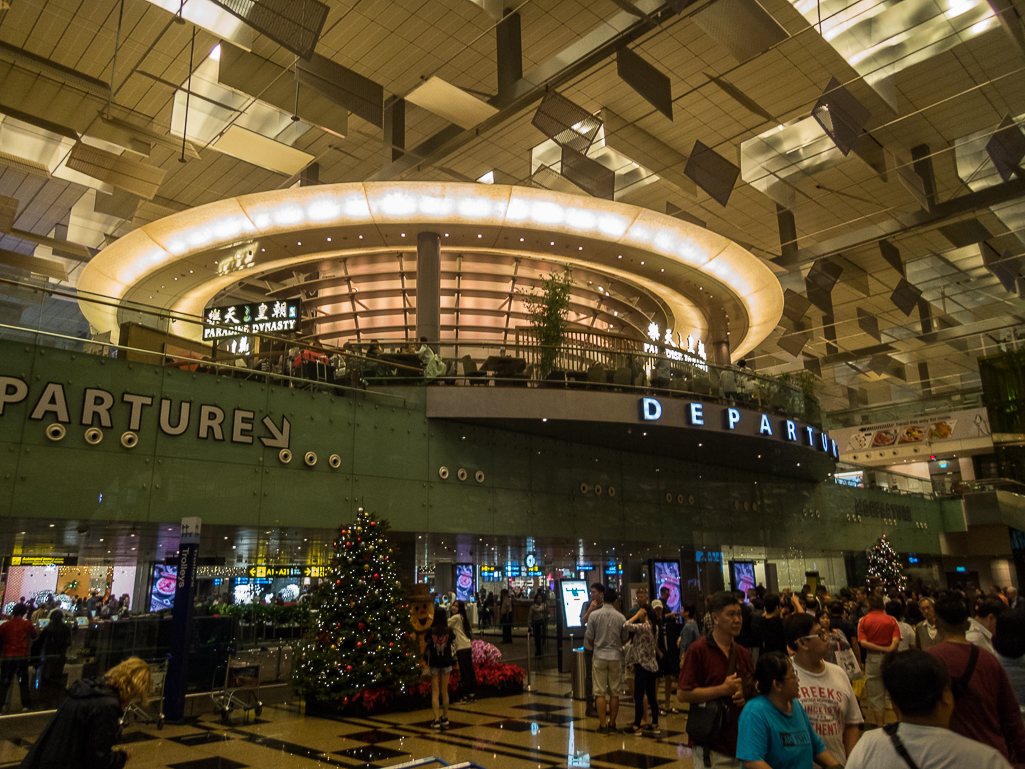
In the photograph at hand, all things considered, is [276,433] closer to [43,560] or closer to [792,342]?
[43,560]

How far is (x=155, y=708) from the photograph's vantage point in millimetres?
8844

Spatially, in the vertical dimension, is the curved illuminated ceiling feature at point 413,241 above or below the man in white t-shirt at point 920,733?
above

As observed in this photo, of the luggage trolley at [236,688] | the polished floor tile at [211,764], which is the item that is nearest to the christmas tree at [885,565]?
the luggage trolley at [236,688]

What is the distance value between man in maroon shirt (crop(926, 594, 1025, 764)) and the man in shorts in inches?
215

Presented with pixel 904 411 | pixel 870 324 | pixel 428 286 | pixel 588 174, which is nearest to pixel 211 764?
pixel 428 286

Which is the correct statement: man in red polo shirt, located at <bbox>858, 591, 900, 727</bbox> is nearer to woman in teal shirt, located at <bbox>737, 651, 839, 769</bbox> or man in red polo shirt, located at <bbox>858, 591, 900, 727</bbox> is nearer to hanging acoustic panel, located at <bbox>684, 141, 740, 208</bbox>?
woman in teal shirt, located at <bbox>737, 651, 839, 769</bbox>

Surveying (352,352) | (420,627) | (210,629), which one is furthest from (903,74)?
(210,629)

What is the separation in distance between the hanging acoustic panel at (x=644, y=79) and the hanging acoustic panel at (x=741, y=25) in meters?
1.90

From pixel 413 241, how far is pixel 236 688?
9.93 metres

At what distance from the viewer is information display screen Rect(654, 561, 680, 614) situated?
1587 centimetres

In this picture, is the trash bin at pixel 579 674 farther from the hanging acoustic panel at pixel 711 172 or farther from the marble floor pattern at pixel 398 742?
the hanging acoustic panel at pixel 711 172

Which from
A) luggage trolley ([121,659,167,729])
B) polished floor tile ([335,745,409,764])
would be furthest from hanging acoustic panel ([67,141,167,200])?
polished floor tile ([335,745,409,764])

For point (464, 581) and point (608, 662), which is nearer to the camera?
point (608, 662)

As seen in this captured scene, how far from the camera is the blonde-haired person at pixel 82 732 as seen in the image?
125 inches
